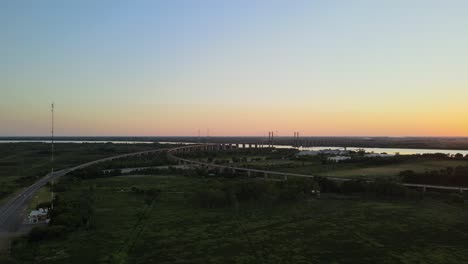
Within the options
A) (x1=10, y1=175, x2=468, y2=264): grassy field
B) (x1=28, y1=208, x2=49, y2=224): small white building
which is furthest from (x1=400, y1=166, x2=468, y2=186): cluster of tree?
(x1=28, y1=208, x2=49, y2=224): small white building

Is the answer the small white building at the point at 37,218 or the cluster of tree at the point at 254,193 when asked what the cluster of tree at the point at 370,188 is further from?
the small white building at the point at 37,218

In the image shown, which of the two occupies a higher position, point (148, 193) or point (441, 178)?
point (441, 178)

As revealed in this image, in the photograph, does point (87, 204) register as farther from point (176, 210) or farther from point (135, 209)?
point (176, 210)

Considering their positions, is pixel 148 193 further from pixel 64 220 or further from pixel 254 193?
pixel 64 220

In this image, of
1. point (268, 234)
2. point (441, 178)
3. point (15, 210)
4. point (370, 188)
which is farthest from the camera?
point (441, 178)

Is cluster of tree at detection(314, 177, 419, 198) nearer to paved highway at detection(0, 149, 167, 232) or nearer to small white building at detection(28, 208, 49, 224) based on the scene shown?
small white building at detection(28, 208, 49, 224)

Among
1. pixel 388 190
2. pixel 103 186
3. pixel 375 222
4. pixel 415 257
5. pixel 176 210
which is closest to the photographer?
pixel 415 257

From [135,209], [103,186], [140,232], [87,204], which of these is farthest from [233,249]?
[103,186]

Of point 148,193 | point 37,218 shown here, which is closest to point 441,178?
point 148,193
